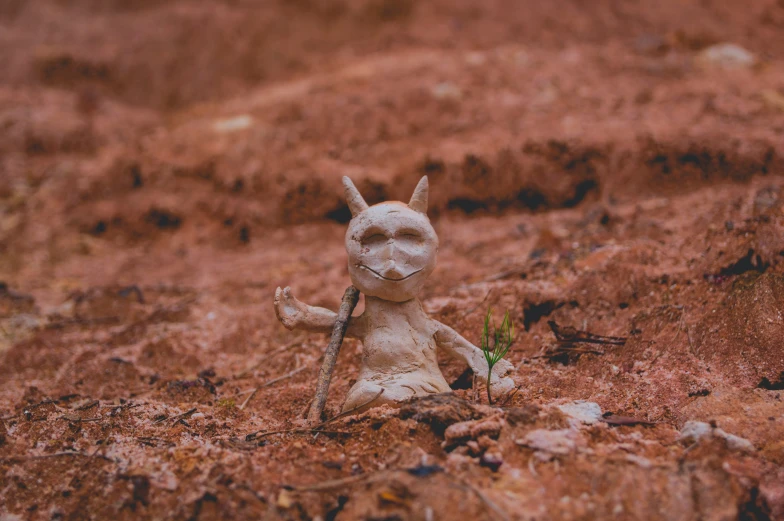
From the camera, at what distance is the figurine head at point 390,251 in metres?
2.83

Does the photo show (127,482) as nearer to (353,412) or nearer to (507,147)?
(353,412)

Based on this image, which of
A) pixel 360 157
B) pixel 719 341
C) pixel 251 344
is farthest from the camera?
pixel 360 157

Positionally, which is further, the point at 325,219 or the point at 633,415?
the point at 325,219

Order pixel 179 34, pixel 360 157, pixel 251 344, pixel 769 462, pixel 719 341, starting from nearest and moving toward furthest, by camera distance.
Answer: pixel 769 462 → pixel 719 341 → pixel 251 344 → pixel 360 157 → pixel 179 34

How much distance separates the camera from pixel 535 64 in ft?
24.3

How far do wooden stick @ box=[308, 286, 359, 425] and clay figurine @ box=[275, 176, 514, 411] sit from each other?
0.19 feet

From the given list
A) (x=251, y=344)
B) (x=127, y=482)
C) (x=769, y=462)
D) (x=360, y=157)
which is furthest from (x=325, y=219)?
(x=769, y=462)

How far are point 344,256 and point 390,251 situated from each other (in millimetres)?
2873

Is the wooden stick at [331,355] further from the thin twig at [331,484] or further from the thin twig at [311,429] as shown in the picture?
the thin twig at [331,484]

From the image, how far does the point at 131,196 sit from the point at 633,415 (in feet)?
19.6

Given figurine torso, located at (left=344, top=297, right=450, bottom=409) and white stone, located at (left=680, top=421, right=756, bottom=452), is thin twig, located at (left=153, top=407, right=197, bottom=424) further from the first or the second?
white stone, located at (left=680, top=421, right=756, bottom=452)

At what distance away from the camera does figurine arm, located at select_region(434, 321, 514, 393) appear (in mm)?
2906

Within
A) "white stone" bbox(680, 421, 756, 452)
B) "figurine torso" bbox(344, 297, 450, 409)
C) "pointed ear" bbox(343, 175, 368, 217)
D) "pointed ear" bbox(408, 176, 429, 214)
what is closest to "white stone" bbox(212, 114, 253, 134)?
"pointed ear" bbox(343, 175, 368, 217)

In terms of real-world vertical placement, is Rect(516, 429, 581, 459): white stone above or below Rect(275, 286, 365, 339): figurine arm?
below
